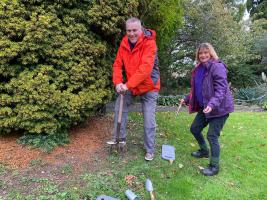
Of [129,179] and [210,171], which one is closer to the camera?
[129,179]

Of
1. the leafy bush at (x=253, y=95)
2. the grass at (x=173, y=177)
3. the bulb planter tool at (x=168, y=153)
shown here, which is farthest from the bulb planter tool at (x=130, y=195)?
the leafy bush at (x=253, y=95)

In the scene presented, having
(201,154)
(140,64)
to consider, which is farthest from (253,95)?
(140,64)

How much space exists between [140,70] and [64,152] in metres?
1.52

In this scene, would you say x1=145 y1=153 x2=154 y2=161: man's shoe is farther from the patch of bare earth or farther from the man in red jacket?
the patch of bare earth

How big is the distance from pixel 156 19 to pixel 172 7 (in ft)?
2.07

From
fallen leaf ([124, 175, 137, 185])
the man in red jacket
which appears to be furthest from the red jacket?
fallen leaf ([124, 175, 137, 185])

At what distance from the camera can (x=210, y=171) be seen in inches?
179

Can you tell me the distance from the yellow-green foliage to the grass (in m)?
0.80

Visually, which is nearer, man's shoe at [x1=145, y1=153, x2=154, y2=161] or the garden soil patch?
the garden soil patch

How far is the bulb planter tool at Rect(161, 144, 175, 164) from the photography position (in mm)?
4746

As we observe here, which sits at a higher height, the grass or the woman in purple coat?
the woman in purple coat

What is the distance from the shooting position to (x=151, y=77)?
4562mm

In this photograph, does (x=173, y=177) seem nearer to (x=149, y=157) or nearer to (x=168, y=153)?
(x=149, y=157)

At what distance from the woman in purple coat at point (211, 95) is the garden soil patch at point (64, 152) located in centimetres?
148
